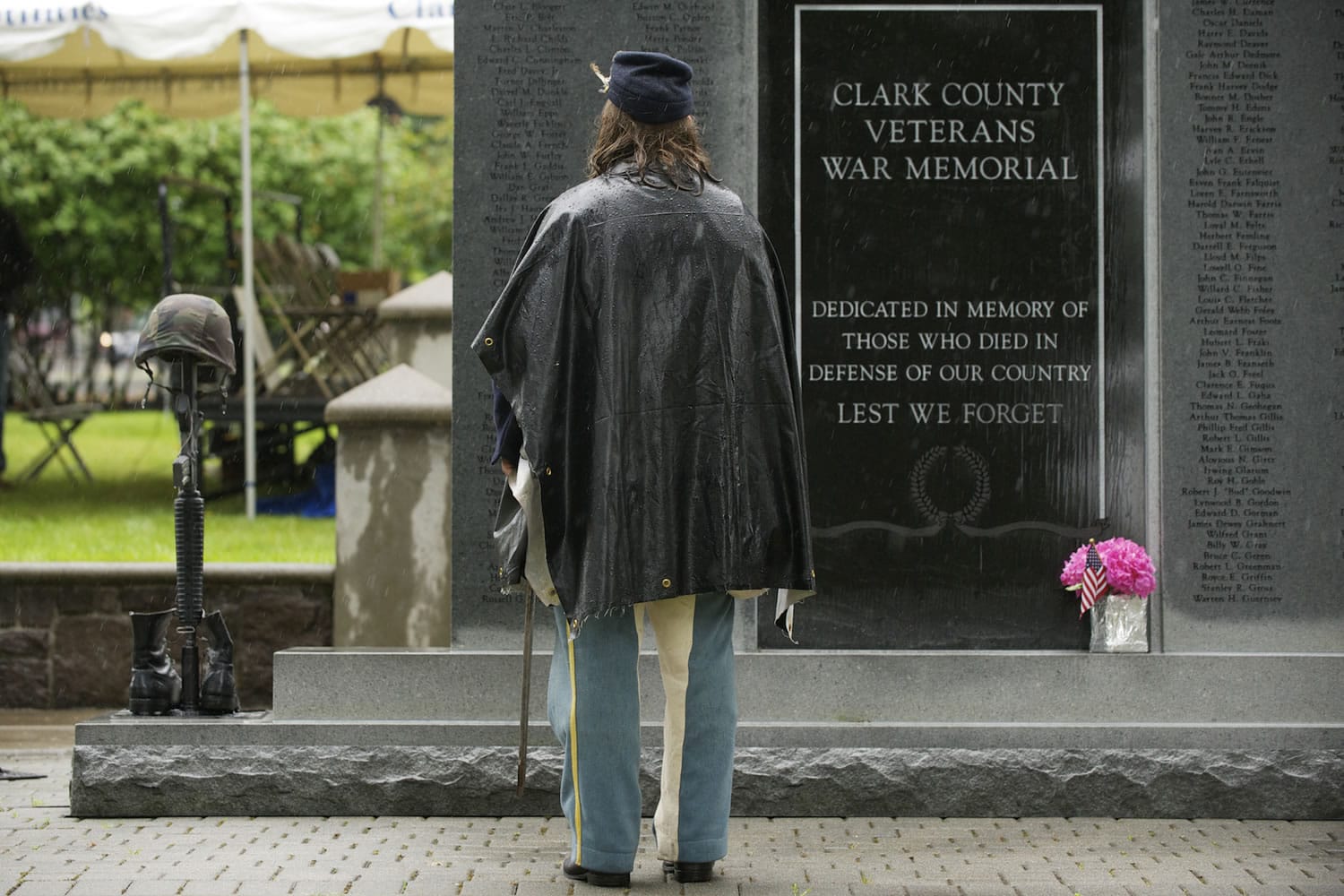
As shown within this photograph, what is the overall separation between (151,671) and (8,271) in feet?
27.9

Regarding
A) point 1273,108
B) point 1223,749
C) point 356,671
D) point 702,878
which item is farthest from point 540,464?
point 1273,108

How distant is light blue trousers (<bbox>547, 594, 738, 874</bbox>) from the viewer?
4645mm

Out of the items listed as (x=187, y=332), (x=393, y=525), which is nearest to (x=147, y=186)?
(x=393, y=525)

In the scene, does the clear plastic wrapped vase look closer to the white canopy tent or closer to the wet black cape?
the wet black cape

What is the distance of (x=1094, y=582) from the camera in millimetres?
6113

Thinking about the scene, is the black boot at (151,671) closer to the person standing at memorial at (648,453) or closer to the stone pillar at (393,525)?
the stone pillar at (393,525)

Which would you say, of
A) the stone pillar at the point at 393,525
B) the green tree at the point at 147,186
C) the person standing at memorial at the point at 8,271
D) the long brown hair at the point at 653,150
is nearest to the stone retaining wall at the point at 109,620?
the stone pillar at the point at 393,525

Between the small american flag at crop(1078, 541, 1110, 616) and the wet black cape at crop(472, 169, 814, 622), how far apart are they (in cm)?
178

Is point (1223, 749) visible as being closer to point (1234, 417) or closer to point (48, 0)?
point (1234, 417)

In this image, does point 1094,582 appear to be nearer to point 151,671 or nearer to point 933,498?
point 933,498

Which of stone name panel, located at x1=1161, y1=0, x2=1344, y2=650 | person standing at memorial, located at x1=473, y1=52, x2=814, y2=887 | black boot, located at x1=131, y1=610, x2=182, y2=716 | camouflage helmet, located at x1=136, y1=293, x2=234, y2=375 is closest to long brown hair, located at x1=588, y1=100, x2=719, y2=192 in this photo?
person standing at memorial, located at x1=473, y1=52, x2=814, y2=887

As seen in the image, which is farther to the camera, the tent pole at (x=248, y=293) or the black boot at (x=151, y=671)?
the tent pole at (x=248, y=293)

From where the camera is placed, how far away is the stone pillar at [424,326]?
10.5m

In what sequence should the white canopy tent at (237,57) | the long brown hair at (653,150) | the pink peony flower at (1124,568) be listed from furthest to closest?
the white canopy tent at (237,57)
the pink peony flower at (1124,568)
the long brown hair at (653,150)
